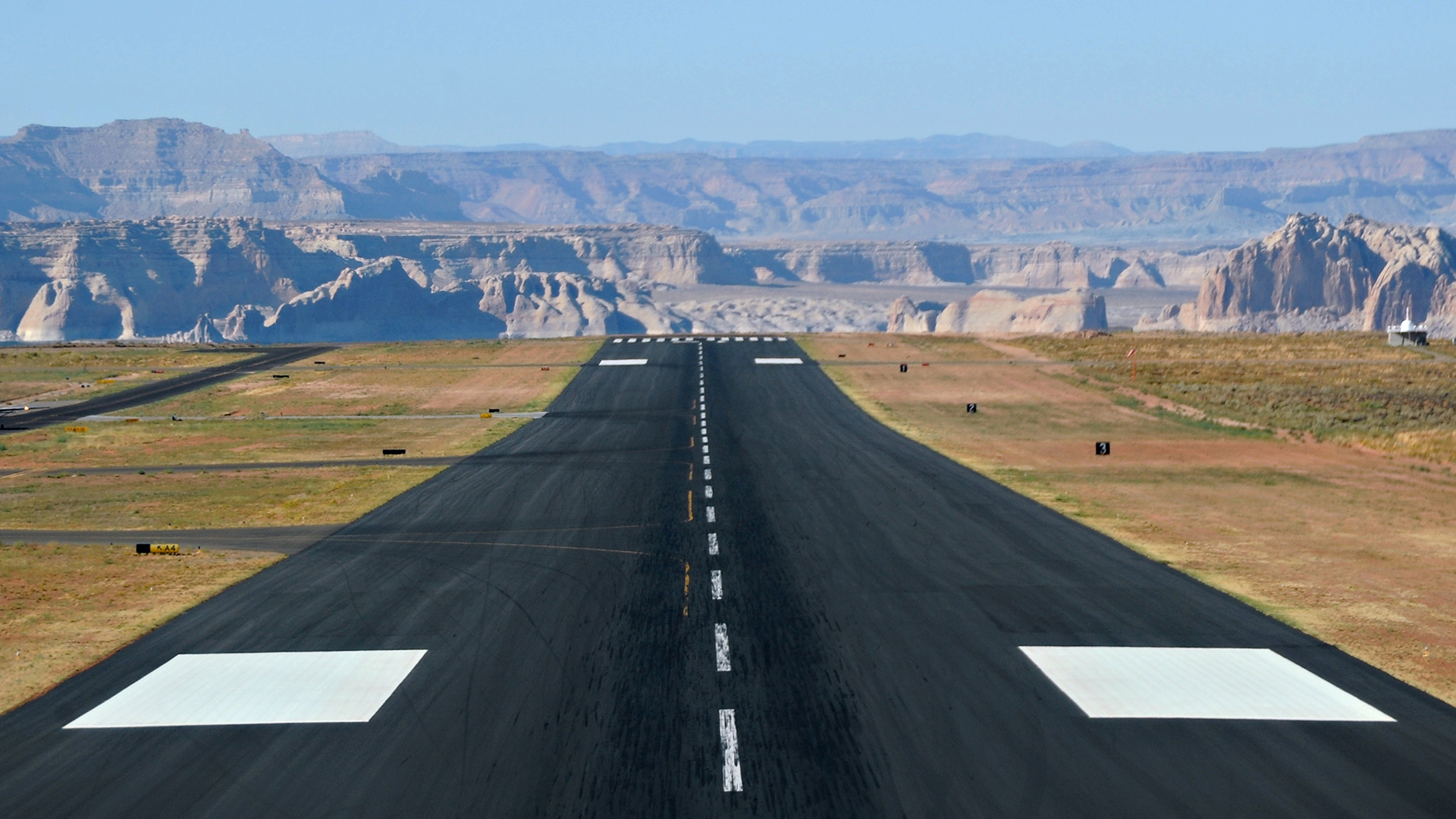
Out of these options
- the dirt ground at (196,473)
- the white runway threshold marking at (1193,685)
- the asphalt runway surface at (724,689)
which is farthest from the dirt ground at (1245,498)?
the dirt ground at (196,473)

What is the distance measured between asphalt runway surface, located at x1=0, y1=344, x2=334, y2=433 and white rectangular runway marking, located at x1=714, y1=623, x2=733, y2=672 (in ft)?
136

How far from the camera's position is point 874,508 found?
2789 cm

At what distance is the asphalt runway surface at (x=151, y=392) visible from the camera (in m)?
51.3

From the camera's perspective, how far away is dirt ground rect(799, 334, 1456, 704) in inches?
744

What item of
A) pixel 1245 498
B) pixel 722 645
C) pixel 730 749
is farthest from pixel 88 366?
pixel 730 749

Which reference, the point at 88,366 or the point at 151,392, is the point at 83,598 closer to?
the point at 151,392

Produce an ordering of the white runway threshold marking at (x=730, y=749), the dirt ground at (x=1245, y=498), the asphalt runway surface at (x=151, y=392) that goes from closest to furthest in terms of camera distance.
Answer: the white runway threshold marking at (x=730, y=749) → the dirt ground at (x=1245, y=498) → the asphalt runway surface at (x=151, y=392)

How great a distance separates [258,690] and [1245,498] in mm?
24622

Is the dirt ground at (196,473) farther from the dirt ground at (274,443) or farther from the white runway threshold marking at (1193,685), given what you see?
the white runway threshold marking at (1193,685)

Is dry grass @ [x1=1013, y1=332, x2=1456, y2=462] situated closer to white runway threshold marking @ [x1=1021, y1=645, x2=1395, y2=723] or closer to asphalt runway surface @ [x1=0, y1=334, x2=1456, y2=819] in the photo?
asphalt runway surface @ [x1=0, y1=334, x2=1456, y2=819]

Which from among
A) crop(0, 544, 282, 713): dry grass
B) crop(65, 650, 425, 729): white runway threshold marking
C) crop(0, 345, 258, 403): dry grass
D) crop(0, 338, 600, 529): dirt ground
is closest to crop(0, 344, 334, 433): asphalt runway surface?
crop(0, 345, 258, 403): dry grass

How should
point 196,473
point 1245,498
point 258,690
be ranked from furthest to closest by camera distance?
point 196,473 → point 1245,498 → point 258,690

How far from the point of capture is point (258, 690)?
15008 millimetres

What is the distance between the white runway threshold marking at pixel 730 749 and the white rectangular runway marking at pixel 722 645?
1610 millimetres
